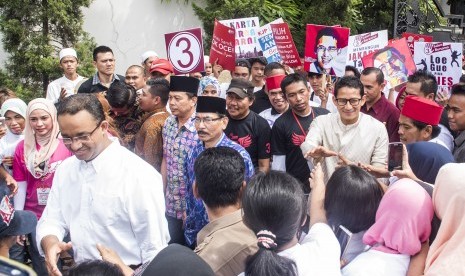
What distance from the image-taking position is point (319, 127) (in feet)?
14.2

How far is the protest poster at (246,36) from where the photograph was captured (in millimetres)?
7852

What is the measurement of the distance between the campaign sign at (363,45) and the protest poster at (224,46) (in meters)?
1.46

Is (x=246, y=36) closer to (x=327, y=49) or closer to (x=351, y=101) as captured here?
(x=327, y=49)

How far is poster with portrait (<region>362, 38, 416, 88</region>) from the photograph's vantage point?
6449 millimetres

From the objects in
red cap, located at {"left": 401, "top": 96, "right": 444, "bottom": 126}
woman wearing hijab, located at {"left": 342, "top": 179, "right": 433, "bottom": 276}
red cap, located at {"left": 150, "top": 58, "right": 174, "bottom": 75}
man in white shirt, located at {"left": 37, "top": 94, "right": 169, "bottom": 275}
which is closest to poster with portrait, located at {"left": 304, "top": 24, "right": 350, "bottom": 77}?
red cap, located at {"left": 150, "top": 58, "right": 174, "bottom": 75}

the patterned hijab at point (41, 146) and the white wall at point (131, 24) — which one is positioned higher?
the white wall at point (131, 24)

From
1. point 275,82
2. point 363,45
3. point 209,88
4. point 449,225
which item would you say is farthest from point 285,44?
point 449,225

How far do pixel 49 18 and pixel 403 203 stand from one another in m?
8.31

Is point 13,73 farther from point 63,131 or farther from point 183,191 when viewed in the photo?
point 63,131

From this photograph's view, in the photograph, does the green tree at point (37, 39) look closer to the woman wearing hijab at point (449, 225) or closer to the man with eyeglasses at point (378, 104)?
the man with eyeglasses at point (378, 104)

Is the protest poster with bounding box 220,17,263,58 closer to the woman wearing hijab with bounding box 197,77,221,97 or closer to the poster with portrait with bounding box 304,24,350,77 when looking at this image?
the poster with portrait with bounding box 304,24,350,77

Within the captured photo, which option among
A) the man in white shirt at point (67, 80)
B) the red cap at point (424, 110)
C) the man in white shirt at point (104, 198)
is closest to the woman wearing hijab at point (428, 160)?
the red cap at point (424, 110)

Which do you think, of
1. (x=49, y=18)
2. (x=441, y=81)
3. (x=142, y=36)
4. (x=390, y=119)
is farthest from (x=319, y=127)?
(x=142, y=36)

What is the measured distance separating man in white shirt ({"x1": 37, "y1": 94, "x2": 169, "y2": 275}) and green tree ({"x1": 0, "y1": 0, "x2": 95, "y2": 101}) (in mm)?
6759
